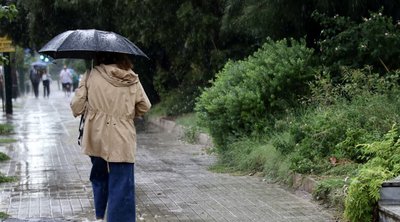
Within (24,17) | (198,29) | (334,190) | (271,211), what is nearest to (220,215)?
(271,211)

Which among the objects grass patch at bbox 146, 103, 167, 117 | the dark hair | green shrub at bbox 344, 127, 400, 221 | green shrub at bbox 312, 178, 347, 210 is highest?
the dark hair

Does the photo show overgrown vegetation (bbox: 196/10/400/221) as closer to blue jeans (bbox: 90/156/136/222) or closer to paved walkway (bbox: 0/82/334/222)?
paved walkway (bbox: 0/82/334/222)

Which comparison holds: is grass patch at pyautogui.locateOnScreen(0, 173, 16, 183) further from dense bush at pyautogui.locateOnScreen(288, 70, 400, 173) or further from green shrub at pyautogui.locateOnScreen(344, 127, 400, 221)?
green shrub at pyautogui.locateOnScreen(344, 127, 400, 221)

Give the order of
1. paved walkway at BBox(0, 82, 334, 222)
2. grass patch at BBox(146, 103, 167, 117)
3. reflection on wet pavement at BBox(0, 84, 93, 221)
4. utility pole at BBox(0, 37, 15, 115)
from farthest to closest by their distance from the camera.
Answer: utility pole at BBox(0, 37, 15, 115), grass patch at BBox(146, 103, 167, 117), reflection on wet pavement at BBox(0, 84, 93, 221), paved walkway at BBox(0, 82, 334, 222)

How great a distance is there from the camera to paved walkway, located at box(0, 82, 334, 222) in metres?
7.34

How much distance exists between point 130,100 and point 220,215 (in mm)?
1816

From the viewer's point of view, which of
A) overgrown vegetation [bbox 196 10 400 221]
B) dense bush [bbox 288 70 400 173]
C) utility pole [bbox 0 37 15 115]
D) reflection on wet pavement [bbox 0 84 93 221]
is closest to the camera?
reflection on wet pavement [bbox 0 84 93 221]

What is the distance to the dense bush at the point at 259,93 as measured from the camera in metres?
10.5

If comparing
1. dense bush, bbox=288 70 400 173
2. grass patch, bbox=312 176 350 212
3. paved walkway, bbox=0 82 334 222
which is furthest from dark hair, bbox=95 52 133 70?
dense bush, bbox=288 70 400 173

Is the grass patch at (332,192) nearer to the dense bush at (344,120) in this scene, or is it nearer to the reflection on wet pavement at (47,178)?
the dense bush at (344,120)

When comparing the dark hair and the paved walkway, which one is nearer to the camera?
the dark hair

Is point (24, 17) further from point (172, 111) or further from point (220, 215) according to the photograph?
point (220, 215)

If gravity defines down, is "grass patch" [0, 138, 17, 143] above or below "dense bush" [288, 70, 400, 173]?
below

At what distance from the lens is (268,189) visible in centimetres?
870
